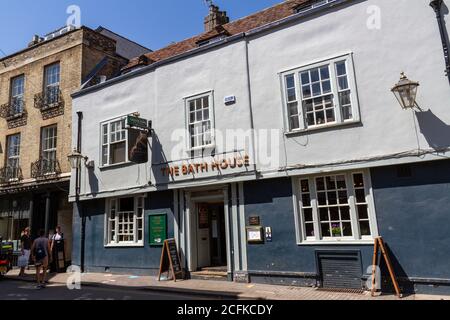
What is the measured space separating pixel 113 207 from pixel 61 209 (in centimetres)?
366

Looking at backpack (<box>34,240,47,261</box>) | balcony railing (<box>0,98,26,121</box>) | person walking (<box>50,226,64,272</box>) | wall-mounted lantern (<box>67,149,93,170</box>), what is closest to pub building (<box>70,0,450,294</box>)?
wall-mounted lantern (<box>67,149,93,170</box>)

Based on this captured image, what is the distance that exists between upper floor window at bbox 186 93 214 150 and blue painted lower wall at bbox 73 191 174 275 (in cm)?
203

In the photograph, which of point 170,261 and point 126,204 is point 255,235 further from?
point 126,204

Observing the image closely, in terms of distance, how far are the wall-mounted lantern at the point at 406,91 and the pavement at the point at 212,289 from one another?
4.24 m

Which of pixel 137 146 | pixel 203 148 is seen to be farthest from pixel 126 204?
pixel 203 148

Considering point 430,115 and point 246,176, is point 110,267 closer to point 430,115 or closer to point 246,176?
point 246,176

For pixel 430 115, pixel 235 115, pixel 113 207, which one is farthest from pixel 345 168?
pixel 113 207

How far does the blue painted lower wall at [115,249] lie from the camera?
12523mm

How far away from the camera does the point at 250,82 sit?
1124 centimetres

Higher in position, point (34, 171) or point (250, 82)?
point (250, 82)

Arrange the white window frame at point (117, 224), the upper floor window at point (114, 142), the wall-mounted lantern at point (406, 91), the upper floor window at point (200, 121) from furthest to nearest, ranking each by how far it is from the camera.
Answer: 1. the upper floor window at point (114, 142)
2. the white window frame at point (117, 224)
3. the upper floor window at point (200, 121)
4. the wall-mounted lantern at point (406, 91)

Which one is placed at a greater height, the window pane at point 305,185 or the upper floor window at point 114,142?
the upper floor window at point 114,142

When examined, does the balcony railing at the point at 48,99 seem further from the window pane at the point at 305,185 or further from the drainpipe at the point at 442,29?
the drainpipe at the point at 442,29

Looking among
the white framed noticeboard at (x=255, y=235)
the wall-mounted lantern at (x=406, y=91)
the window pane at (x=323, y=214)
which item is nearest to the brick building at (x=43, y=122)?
the white framed noticeboard at (x=255, y=235)
